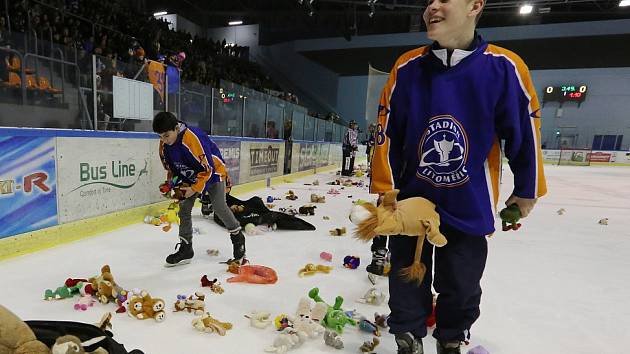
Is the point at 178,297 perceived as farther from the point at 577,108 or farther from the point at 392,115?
the point at 577,108

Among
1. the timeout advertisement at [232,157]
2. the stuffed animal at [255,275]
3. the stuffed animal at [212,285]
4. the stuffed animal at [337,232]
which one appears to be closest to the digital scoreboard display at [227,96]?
the timeout advertisement at [232,157]

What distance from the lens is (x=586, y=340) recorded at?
185 cm

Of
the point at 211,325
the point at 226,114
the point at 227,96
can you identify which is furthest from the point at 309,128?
the point at 211,325

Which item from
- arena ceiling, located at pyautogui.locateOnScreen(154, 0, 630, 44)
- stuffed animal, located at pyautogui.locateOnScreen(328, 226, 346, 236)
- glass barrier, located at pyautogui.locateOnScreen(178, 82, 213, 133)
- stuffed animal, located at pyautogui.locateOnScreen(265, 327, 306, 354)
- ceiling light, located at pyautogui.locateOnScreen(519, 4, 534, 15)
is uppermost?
arena ceiling, located at pyautogui.locateOnScreen(154, 0, 630, 44)

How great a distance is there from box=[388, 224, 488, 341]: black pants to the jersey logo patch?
7.2 inches

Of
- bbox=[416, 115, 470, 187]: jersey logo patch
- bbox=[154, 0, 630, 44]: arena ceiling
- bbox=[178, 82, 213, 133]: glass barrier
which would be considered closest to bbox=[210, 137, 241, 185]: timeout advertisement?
bbox=[178, 82, 213, 133]: glass barrier

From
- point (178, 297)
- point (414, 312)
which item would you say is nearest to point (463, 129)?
point (414, 312)

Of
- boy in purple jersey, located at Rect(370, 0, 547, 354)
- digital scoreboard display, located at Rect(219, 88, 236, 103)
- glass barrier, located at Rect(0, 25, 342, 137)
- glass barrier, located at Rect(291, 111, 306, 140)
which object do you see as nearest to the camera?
boy in purple jersey, located at Rect(370, 0, 547, 354)

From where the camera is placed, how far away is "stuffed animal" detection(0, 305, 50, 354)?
99cm

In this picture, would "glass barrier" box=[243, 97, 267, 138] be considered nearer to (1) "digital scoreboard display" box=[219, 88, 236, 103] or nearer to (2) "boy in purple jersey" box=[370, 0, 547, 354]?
(1) "digital scoreboard display" box=[219, 88, 236, 103]

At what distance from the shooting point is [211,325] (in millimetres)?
1771

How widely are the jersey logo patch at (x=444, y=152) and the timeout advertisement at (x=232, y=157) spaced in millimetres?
4866

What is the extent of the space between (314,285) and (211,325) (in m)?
0.85

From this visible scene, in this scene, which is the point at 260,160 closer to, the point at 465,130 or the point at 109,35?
the point at 109,35
